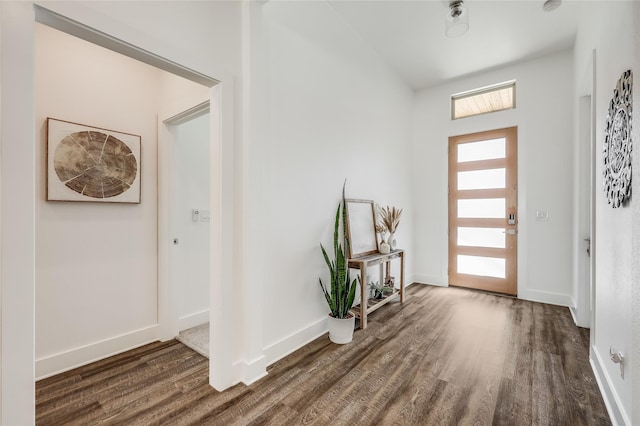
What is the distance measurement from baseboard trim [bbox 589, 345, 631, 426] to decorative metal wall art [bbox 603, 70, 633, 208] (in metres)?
1.08

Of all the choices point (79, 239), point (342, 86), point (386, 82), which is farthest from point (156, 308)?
point (386, 82)

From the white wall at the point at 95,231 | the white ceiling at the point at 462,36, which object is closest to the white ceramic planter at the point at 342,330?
the white wall at the point at 95,231

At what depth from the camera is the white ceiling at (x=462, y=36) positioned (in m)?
2.77

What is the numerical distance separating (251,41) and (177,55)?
0.58 meters

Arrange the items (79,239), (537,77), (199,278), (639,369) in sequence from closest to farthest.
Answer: (639,369) < (79,239) < (199,278) < (537,77)

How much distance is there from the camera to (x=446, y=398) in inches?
69.4

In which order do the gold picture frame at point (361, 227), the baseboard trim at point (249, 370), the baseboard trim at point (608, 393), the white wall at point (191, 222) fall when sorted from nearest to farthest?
1. the baseboard trim at point (608, 393)
2. the baseboard trim at point (249, 370)
3. the white wall at point (191, 222)
4. the gold picture frame at point (361, 227)

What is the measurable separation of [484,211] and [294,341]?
331 centimetres

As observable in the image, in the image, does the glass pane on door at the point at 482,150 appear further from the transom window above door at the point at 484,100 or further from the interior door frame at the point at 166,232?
the interior door frame at the point at 166,232

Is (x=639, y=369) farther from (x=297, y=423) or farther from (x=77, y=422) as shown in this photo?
(x=77, y=422)

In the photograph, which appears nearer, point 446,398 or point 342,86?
point 446,398

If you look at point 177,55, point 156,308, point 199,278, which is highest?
point 177,55

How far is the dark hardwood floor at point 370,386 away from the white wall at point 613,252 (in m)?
0.22

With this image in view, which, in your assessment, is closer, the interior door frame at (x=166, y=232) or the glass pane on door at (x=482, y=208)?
the interior door frame at (x=166, y=232)
